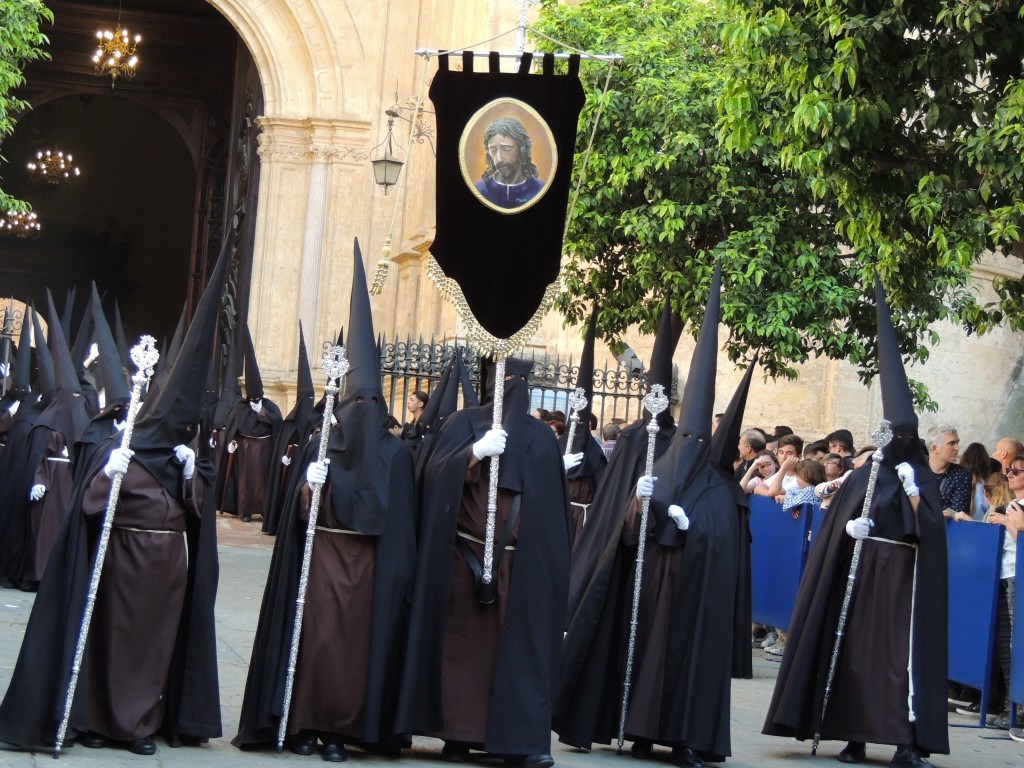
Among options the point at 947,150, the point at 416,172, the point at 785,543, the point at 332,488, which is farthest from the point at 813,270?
the point at 416,172

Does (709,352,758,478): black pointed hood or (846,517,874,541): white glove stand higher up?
(709,352,758,478): black pointed hood

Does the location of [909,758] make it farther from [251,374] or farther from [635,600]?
[251,374]

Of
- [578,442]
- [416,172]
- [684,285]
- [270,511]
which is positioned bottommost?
[270,511]

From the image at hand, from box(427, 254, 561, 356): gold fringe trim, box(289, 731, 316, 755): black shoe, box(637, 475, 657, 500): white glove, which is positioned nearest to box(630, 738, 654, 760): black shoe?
box(637, 475, 657, 500): white glove

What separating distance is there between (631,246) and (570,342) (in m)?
3.37

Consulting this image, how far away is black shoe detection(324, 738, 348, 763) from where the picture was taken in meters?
7.84

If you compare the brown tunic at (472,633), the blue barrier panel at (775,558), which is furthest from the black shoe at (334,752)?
the blue barrier panel at (775,558)

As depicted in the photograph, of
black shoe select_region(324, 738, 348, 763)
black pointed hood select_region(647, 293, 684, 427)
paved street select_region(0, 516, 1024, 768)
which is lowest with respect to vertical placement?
paved street select_region(0, 516, 1024, 768)

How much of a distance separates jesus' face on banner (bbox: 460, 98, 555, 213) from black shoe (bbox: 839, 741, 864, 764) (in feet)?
11.9

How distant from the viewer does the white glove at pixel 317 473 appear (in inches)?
313

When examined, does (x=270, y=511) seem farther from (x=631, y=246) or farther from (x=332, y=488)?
(x=332, y=488)

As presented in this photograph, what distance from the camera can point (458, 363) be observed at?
954 centimetres

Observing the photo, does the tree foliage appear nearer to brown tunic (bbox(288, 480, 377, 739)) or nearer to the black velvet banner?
the black velvet banner

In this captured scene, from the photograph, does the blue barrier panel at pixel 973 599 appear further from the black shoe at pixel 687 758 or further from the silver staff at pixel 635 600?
the black shoe at pixel 687 758
